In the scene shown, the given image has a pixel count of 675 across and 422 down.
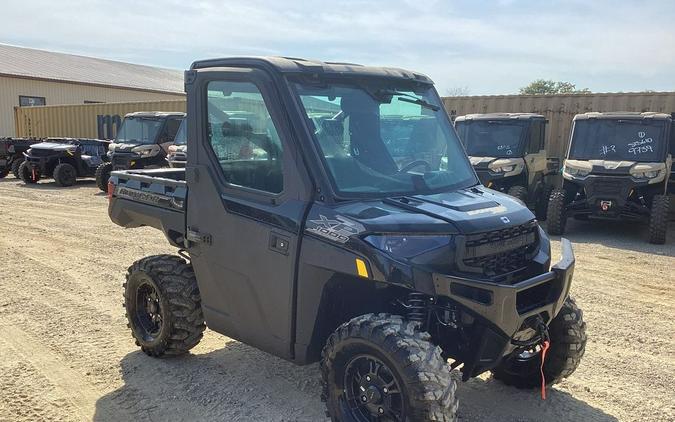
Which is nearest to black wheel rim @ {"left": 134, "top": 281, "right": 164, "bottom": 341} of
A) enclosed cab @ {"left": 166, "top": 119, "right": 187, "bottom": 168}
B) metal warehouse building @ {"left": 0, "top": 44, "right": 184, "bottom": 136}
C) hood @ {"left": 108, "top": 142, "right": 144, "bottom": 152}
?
enclosed cab @ {"left": 166, "top": 119, "right": 187, "bottom": 168}

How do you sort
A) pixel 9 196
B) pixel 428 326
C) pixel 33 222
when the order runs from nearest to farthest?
pixel 428 326 → pixel 33 222 → pixel 9 196

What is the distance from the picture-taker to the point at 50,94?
33750mm

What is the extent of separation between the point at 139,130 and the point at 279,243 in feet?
45.0

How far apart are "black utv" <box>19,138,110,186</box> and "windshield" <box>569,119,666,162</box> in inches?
506

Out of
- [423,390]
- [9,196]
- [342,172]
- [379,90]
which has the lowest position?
[9,196]

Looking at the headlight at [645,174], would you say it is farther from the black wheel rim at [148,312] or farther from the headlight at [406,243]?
the black wheel rim at [148,312]

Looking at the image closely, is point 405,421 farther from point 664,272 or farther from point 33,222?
point 33,222

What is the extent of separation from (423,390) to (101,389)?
2.48 m

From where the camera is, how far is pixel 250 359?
4.71 meters

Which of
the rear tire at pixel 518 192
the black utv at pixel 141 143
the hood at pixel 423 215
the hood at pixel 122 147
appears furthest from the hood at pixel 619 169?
the hood at pixel 122 147

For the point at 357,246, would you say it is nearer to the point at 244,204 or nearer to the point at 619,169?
the point at 244,204

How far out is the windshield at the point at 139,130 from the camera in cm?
1580

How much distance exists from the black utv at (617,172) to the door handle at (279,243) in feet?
26.3

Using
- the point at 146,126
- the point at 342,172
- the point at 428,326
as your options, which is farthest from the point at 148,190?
the point at 146,126
